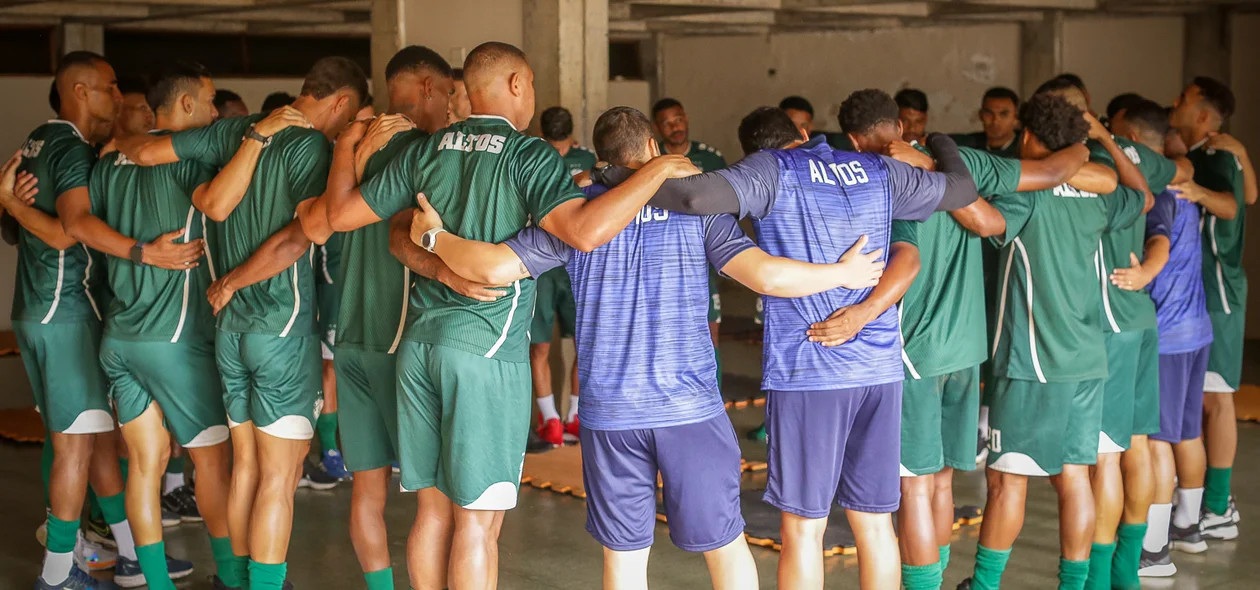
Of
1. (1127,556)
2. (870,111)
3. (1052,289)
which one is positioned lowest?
(1127,556)

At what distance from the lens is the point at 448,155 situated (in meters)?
Answer: 3.62

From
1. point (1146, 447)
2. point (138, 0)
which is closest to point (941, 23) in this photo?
point (138, 0)

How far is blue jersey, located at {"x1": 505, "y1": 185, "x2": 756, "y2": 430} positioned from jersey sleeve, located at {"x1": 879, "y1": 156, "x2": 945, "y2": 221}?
57 cm

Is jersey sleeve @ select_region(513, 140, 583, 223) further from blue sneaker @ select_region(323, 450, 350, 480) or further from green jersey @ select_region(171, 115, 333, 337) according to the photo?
blue sneaker @ select_region(323, 450, 350, 480)

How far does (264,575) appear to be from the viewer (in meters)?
4.33

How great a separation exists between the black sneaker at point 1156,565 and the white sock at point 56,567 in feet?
14.3

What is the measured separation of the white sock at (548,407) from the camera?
7.64 m

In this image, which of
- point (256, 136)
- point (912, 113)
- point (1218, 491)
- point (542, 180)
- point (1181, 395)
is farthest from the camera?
point (912, 113)

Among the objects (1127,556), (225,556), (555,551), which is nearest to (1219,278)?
(1127,556)

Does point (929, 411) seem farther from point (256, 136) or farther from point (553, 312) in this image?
point (553, 312)

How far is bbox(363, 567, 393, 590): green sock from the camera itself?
14.2ft

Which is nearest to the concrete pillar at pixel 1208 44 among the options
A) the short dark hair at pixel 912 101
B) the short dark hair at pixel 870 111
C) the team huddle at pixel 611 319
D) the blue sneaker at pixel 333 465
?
the short dark hair at pixel 912 101

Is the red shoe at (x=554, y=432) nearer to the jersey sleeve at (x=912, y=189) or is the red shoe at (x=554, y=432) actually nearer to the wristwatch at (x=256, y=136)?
the wristwatch at (x=256, y=136)

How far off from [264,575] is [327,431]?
8.84 ft
